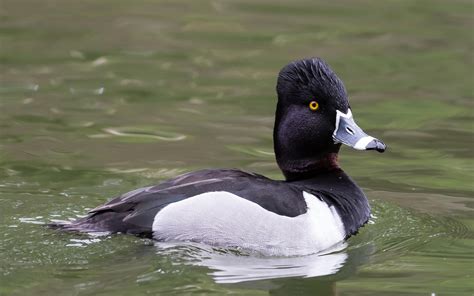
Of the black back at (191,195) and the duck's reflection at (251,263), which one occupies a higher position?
the black back at (191,195)

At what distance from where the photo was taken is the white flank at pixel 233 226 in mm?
7574

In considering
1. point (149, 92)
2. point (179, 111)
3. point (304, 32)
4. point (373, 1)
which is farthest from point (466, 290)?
point (373, 1)

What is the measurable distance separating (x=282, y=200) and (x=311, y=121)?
31.1 inches

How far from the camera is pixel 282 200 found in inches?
301

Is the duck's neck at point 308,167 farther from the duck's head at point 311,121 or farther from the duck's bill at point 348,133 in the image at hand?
the duck's bill at point 348,133

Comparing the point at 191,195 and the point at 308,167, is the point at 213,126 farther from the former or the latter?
the point at 191,195

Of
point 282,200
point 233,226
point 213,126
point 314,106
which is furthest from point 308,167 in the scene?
point 213,126

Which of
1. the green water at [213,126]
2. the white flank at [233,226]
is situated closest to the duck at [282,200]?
the white flank at [233,226]

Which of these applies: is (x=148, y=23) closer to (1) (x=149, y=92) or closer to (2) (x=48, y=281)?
(1) (x=149, y=92)

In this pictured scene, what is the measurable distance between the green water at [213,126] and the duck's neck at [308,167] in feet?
1.87

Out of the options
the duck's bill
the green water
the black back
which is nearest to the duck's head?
the duck's bill

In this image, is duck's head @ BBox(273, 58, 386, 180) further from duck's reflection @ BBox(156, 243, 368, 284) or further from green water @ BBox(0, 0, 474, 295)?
duck's reflection @ BBox(156, 243, 368, 284)

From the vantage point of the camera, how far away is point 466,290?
696 centimetres

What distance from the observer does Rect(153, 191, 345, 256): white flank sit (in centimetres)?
757
